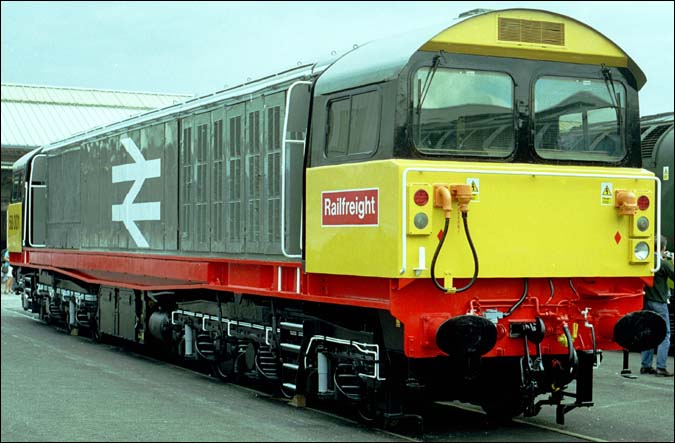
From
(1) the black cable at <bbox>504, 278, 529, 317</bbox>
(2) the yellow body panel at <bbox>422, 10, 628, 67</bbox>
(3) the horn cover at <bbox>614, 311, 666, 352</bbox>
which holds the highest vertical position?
(2) the yellow body panel at <bbox>422, 10, 628, 67</bbox>

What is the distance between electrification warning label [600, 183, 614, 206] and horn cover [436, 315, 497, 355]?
188cm

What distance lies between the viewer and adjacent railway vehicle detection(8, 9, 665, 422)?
8.95m

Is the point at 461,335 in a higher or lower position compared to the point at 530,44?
lower

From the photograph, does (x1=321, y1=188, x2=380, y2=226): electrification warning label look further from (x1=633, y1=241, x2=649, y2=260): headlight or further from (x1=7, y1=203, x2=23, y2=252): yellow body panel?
(x1=7, y1=203, x2=23, y2=252): yellow body panel

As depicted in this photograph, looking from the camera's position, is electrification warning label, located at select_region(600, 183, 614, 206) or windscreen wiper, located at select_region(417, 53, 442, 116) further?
electrification warning label, located at select_region(600, 183, 614, 206)

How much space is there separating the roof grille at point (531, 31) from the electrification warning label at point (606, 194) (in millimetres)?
1406

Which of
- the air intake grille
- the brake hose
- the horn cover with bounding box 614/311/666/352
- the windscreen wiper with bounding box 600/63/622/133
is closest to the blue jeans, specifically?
the air intake grille

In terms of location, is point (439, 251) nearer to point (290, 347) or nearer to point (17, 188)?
point (290, 347)

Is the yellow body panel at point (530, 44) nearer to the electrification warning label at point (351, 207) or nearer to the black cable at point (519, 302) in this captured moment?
the electrification warning label at point (351, 207)

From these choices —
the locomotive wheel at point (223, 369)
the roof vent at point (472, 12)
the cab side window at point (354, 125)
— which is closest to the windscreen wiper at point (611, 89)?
the roof vent at point (472, 12)

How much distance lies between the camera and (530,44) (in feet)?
31.5

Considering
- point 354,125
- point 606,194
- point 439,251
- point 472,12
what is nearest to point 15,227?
point 354,125

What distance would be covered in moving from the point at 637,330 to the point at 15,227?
16778mm

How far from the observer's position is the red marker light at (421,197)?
8.73m
